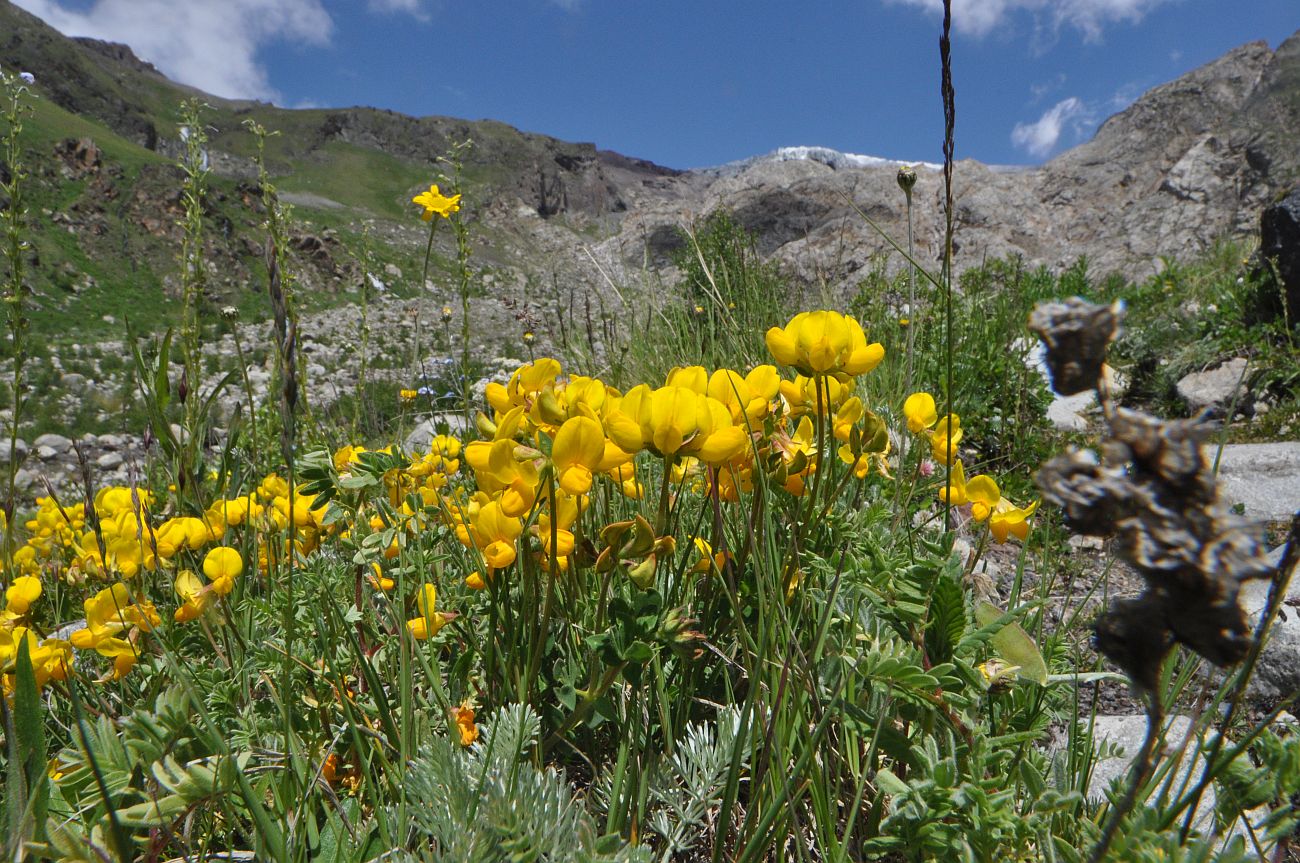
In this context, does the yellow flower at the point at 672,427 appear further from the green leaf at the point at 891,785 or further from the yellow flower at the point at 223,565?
the yellow flower at the point at 223,565

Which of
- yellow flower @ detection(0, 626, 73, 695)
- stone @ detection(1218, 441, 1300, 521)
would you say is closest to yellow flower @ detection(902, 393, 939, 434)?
yellow flower @ detection(0, 626, 73, 695)

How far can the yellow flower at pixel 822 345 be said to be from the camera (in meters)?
1.04

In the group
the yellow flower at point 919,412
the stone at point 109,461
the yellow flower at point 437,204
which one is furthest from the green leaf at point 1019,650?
the stone at point 109,461

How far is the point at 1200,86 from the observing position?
530 inches

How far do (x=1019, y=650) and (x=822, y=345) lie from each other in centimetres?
48

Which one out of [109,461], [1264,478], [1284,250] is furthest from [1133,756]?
[109,461]

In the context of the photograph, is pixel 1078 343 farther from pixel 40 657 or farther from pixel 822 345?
pixel 40 657

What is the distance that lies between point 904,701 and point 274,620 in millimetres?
1107

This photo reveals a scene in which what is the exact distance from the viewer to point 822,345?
104 cm

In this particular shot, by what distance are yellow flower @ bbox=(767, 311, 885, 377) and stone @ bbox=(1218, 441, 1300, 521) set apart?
2.30 meters

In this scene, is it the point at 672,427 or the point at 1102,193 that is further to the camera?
the point at 1102,193

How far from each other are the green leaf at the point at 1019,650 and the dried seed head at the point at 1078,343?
56 centimetres

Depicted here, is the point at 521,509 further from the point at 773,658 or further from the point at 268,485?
the point at 268,485

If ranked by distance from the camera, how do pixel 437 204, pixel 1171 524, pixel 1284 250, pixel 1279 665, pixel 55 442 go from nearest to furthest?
pixel 1171 524
pixel 1279 665
pixel 437 204
pixel 1284 250
pixel 55 442
